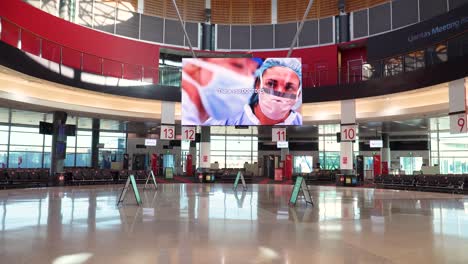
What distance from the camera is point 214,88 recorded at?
1641 centimetres

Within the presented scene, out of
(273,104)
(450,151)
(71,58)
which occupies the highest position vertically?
(71,58)

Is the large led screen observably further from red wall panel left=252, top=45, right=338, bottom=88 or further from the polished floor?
red wall panel left=252, top=45, right=338, bottom=88

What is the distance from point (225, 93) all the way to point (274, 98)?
2.26 metres

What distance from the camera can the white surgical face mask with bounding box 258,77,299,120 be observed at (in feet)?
53.5

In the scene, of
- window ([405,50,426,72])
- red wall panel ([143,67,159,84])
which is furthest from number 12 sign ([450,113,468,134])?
red wall panel ([143,67,159,84])

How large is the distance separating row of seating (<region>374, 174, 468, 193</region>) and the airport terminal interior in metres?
0.09

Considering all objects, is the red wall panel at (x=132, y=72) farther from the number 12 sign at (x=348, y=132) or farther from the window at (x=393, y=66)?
the window at (x=393, y=66)

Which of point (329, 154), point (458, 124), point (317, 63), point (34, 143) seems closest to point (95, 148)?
point (34, 143)

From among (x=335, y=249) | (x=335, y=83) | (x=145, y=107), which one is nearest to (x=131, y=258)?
(x=335, y=249)

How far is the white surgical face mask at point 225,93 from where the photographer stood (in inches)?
643

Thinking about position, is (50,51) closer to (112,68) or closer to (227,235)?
(112,68)

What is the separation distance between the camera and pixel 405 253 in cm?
561

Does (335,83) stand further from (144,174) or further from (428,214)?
(144,174)

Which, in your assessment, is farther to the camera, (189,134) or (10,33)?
(189,134)
